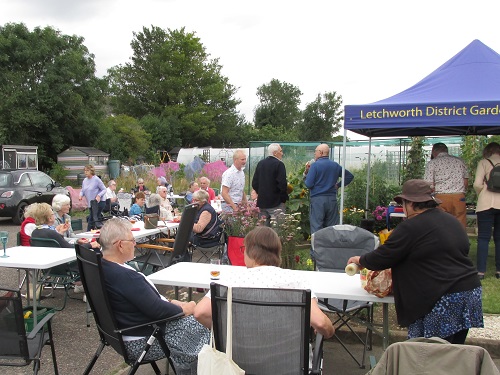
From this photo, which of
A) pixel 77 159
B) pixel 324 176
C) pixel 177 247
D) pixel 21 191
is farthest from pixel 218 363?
pixel 77 159

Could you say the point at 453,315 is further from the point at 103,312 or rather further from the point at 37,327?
the point at 37,327

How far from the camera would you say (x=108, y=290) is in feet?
9.77

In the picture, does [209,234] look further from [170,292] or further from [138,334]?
[138,334]

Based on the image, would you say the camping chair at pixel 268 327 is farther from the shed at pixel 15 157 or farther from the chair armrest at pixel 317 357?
the shed at pixel 15 157

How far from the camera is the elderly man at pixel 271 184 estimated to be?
23.5ft

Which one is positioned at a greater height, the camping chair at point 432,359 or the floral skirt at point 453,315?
the camping chair at point 432,359

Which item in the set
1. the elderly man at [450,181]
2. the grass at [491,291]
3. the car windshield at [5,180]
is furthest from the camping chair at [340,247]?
the car windshield at [5,180]

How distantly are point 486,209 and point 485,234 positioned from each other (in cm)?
32

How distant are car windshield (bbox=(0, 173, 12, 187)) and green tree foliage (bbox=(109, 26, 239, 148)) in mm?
34516

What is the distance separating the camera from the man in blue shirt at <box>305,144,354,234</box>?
23.8 feet

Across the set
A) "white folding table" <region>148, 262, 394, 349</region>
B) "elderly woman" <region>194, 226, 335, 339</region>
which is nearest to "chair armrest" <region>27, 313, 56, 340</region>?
"white folding table" <region>148, 262, 394, 349</region>

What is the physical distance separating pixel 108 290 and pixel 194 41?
50.9 m

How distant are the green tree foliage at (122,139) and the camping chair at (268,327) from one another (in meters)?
31.6

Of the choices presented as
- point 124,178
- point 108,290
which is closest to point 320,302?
point 108,290
